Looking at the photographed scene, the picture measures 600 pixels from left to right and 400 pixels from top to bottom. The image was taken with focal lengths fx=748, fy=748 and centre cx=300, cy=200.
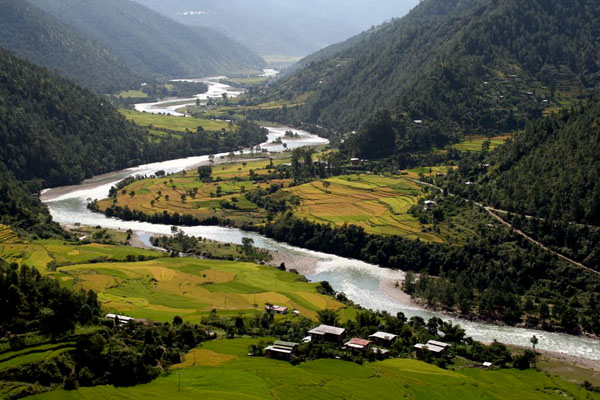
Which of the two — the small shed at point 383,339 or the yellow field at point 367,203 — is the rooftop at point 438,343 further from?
the yellow field at point 367,203

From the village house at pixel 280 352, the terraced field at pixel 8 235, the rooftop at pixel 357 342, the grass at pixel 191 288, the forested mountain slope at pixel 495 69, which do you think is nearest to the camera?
the village house at pixel 280 352

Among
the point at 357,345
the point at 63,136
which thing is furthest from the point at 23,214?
the point at 357,345

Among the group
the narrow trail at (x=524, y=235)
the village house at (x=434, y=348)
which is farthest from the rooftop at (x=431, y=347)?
the narrow trail at (x=524, y=235)

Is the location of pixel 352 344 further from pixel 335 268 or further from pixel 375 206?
pixel 375 206

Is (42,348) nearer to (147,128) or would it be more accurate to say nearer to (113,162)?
(113,162)

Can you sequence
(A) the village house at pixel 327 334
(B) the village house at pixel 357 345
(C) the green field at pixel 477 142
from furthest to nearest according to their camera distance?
(C) the green field at pixel 477 142 → (A) the village house at pixel 327 334 → (B) the village house at pixel 357 345

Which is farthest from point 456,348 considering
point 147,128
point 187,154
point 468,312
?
point 147,128
